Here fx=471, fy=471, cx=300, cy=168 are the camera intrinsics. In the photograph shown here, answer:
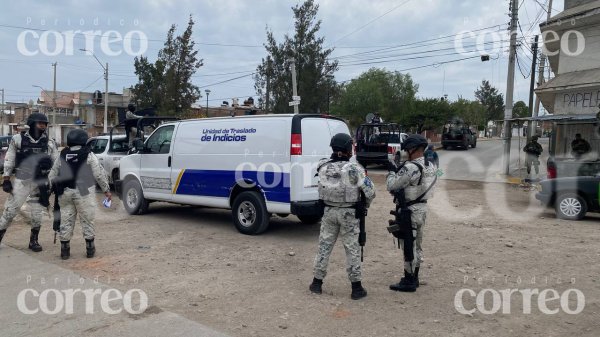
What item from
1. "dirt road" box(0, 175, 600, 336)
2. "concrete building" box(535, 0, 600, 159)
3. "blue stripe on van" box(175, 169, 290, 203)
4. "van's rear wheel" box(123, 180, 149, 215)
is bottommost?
"dirt road" box(0, 175, 600, 336)

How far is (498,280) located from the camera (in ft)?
17.9

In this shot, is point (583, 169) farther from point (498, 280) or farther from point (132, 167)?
point (132, 167)

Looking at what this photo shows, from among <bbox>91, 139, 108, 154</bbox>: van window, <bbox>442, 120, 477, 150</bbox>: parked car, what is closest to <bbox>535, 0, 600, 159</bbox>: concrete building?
<bbox>91, 139, 108, 154</bbox>: van window

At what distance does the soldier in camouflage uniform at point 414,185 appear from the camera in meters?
4.97

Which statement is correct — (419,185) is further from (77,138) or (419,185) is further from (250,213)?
(77,138)

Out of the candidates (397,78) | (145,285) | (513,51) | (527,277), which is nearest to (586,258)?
(527,277)

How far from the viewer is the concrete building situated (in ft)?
50.1

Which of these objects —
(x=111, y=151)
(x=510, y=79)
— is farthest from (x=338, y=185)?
(x=510, y=79)

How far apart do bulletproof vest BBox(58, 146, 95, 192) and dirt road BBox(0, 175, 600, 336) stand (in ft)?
3.28

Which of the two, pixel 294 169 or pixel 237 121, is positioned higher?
pixel 237 121

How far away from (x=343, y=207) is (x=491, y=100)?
80.3 m

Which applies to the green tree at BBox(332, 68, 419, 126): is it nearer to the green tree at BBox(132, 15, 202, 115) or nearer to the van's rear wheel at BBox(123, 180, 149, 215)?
the green tree at BBox(132, 15, 202, 115)

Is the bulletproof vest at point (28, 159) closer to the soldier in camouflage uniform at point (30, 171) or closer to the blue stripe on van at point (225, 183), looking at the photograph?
the soldier in camouflage uniform at point (30, 171)

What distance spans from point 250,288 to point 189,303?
735mm
